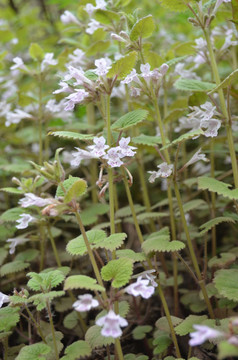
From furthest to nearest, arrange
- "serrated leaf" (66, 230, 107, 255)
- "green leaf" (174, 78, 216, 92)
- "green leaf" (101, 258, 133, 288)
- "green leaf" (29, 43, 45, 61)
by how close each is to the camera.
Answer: "green leaf" (29, 43, 45, 61) → "green leaf" (174, 78, 216, 92) → "serrated leaf" (66, 230, 107, 255) → "green leaf" (101, 258, 133, 288)

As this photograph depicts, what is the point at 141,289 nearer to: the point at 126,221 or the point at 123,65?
the point at 123,65

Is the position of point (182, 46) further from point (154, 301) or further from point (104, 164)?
point (154, 301)

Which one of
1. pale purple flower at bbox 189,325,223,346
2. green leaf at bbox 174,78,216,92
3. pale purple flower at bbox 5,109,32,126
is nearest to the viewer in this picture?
pale purple flower at bbox 189,325,223,346

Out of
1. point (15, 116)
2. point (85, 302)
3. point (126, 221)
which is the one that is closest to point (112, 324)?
point (85, 302)

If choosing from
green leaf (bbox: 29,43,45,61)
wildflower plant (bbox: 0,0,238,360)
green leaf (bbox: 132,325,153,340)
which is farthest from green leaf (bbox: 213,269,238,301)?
green leaf (bbox: 29,43,45,61)

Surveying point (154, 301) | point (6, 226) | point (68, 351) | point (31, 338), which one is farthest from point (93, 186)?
point (68, 351)

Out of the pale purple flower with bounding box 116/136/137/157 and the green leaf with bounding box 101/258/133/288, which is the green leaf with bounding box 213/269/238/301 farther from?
the pale purple flower with bounding box 116/136/137/157

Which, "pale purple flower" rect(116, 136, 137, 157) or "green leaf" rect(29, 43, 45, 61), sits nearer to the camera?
"pale purple flower" rect(116, 136, 137, 157)
